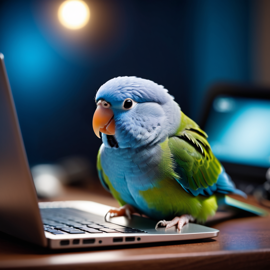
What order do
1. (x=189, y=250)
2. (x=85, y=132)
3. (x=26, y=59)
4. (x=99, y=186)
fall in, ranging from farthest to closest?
(x=85, y=132), (x=26, y=59), (x=99, y=186), (x=189, y=250)

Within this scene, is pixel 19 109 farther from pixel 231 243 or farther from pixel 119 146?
pixel 231 243

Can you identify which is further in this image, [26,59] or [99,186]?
[26,59]

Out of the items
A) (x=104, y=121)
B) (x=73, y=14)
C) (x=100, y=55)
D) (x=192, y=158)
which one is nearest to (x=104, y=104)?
(x=104, y=121)

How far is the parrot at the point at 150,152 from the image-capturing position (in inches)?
26.4

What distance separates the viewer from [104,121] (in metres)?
0.68

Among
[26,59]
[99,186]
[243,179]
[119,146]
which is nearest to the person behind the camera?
[119,146]

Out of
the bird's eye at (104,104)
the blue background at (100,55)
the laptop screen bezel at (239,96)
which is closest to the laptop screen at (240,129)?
the laptop screen bezel at (239,96)

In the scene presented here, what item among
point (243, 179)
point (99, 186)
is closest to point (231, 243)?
point (243, 179)

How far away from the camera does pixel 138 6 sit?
6.18ft

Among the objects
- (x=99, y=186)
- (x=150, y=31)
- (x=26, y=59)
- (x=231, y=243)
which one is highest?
(x=150, y=31)

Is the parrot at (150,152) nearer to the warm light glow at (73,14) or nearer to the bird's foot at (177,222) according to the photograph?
the bird's foot at (177,222)

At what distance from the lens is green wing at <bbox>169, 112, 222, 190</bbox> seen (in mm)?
686

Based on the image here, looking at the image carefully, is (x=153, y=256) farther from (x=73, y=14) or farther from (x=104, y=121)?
(x=73, y=14)

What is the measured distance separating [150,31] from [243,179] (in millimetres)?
968
